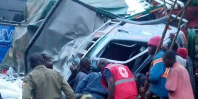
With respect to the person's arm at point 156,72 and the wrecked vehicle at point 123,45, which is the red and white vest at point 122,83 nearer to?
the person's arm at point 156,72

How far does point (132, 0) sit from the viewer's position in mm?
11539

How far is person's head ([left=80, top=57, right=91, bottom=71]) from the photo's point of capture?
7004mm

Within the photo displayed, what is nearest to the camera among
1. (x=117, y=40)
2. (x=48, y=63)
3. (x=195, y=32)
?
(x=48, y=63)

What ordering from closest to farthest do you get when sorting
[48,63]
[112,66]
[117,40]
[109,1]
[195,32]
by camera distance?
[112,66]
[48,63]
[117,40]
[195,32]
[109,1]

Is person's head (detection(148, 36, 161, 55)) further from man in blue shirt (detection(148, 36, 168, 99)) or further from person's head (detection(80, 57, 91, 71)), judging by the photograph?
person's head (detection(80, 57, 91, 71))

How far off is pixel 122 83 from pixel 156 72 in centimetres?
53

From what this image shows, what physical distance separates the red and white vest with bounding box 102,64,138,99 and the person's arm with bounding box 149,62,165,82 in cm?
38

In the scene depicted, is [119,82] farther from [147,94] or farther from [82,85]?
[82,85]

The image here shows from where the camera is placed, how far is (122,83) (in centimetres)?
620

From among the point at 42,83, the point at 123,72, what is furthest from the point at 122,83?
the point at 42,83

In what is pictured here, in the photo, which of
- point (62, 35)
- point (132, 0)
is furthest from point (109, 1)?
point (62, 35)

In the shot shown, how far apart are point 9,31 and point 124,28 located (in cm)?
386

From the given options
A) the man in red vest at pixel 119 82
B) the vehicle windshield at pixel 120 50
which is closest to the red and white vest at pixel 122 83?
the man in red vest at pixel 119 82

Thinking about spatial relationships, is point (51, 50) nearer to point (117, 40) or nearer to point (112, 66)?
point (117, 40)
